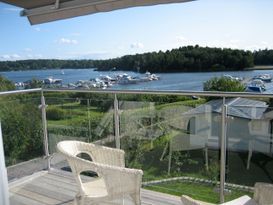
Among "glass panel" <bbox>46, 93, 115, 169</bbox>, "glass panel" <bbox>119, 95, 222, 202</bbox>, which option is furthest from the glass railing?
"glass panel" <bbox>46, 93, 115, 169</bbox>

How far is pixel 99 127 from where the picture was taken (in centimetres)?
411

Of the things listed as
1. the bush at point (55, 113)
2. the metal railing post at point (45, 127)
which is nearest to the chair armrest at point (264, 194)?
the bush at point (55, 113)

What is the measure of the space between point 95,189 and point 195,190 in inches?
52.1

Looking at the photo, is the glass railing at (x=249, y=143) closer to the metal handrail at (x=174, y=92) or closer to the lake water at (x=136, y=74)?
the metal handrail at (x=174, y=92)

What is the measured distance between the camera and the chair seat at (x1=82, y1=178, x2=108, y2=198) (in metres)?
2.58

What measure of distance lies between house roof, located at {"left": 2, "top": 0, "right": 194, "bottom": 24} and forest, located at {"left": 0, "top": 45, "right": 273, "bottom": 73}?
335 inches

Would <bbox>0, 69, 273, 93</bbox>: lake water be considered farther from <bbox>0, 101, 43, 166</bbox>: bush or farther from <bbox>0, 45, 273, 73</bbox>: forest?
<bbox>0, 101, 43, 166</bbox>: bush

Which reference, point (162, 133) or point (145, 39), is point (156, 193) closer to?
point (162, 133)

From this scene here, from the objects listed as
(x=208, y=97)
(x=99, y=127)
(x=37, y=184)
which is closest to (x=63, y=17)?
(x=208, y=97)

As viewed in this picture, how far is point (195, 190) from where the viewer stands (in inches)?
136

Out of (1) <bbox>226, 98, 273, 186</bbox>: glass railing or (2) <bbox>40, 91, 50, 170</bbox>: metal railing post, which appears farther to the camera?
(2) <bbox>40, 91, 50, 170</bbox>: metal railing post

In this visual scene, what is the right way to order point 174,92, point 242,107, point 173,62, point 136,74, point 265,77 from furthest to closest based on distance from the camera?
point 136,74
point 265,77
point 173,62
point 174,92
point 242,107

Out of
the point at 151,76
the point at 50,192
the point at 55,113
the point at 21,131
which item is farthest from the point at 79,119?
the point at 151,76

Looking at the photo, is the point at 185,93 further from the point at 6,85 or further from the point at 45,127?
the point at 6,85
